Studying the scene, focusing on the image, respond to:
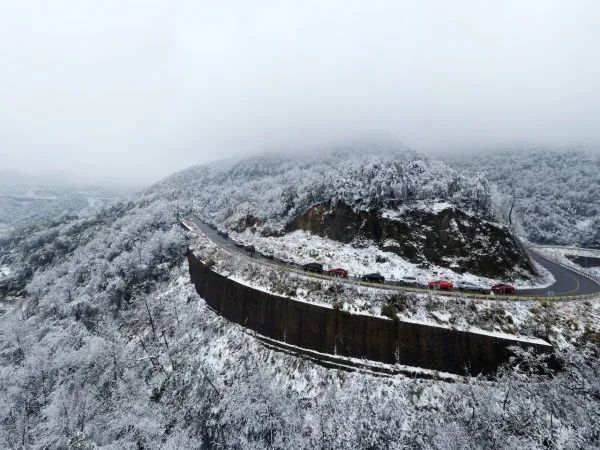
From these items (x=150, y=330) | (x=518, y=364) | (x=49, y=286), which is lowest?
(x=49, y=286)

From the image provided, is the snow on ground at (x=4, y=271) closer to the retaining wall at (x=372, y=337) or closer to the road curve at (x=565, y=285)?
the retaining wall at (x=372, y=337)

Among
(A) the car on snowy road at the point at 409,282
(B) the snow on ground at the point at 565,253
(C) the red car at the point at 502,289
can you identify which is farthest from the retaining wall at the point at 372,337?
(B) the snow on ground at the point at 565,253

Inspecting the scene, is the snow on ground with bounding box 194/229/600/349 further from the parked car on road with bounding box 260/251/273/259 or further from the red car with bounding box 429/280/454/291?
the parked car on road with bounding box 260/251/273/259

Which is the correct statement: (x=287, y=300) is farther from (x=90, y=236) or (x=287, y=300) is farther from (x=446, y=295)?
(x=90, y=236)

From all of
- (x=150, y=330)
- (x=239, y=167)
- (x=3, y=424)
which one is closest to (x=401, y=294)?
(x=150, y=330)

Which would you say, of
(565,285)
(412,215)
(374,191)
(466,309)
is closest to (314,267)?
(466,309)

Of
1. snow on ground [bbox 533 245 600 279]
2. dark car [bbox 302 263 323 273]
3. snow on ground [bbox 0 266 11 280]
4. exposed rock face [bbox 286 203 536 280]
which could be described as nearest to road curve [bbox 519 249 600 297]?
exposed rock face [bbox 286 203 536 280]

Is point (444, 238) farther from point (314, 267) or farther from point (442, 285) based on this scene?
point (314, 267)
